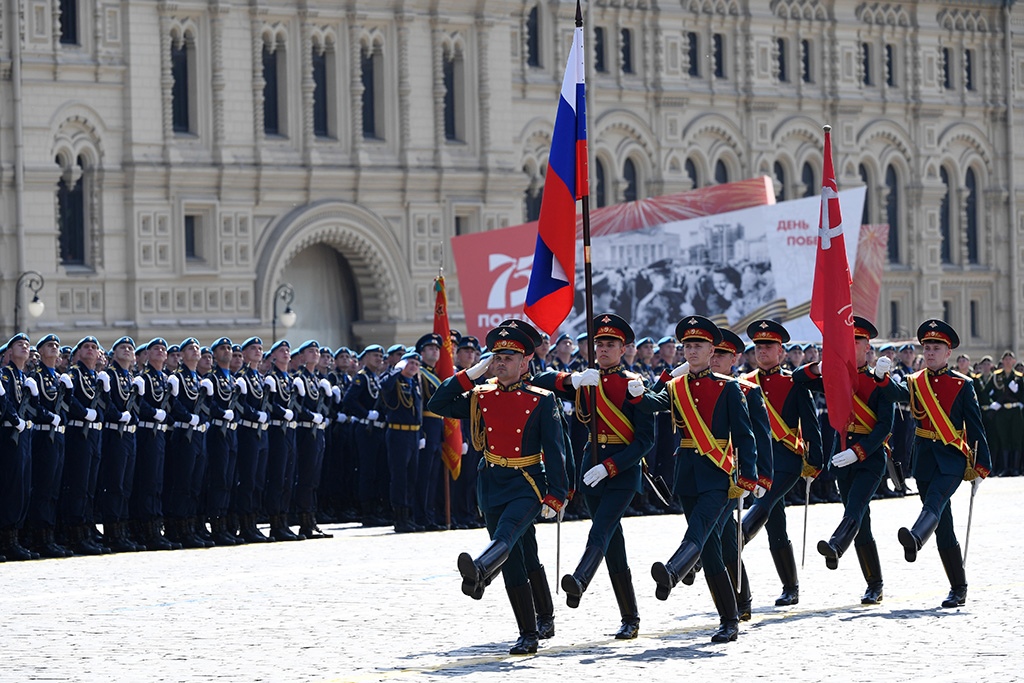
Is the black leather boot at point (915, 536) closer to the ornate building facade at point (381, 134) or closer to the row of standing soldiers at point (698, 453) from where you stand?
the row of standing soldiers at point (698, 453)

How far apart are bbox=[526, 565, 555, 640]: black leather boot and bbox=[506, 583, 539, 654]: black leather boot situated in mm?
201

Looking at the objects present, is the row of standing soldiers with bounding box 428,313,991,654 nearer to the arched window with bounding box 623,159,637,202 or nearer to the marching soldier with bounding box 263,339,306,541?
the marching soldier with bounding box 263,339,306,541

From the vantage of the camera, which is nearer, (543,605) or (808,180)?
(543,605)

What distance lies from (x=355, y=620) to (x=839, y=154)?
1326 inches

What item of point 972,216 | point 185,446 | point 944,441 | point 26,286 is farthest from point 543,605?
point 972,216

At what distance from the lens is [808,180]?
44.7 m

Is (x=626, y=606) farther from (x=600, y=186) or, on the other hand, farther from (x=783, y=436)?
(x=600, y=186)

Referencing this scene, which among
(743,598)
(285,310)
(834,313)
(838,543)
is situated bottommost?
(743,598)

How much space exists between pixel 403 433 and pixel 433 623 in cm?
760

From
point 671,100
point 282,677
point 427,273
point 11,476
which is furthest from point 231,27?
point 282,677

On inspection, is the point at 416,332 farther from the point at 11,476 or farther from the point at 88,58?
the point at 11,476

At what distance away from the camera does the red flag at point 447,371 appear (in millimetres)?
→ 19594

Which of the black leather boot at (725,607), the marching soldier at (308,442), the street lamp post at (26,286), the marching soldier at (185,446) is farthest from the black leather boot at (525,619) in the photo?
the street lamp post at (26,286)

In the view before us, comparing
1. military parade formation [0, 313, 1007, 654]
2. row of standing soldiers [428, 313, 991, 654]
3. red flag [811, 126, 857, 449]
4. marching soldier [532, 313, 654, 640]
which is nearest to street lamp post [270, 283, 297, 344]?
military parade formation [0, 313, 1007, 654]
